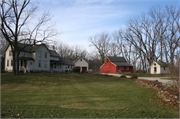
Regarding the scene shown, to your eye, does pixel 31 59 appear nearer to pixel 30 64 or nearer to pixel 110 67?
pixel 30 64

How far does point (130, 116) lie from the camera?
5.94 metres

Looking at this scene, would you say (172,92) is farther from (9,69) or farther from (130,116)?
(9,69)

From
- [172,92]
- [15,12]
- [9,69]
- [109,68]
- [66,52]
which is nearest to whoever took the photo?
[172,92]

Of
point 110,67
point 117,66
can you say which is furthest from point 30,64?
point 110,67

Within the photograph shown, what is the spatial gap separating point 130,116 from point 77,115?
2188 millimetres

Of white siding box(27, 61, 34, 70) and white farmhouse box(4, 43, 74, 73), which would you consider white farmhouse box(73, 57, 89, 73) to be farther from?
white siding box(27, 61, 34, 70)

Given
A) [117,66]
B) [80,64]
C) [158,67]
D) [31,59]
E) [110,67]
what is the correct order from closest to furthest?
[31,59] → [158,67] → [117,66] → [110,67] → [80,64]

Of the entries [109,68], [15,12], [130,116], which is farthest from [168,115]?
[109,68]

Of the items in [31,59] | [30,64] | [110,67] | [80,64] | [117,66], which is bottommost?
[110,67]

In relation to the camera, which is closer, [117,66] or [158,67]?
[158,67]

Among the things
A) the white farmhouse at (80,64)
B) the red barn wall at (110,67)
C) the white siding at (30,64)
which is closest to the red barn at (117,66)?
the red barn wall at (110,67)

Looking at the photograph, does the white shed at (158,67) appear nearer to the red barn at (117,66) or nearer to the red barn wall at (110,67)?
the red barn at (117,66)

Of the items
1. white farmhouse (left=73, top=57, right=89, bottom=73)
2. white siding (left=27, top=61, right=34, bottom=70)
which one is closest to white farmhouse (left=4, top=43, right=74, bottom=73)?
white siding (left=27, top=61, right=34, bottom=70)

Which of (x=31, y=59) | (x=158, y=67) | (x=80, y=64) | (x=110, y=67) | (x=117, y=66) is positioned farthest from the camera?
(x=80, y=64)
